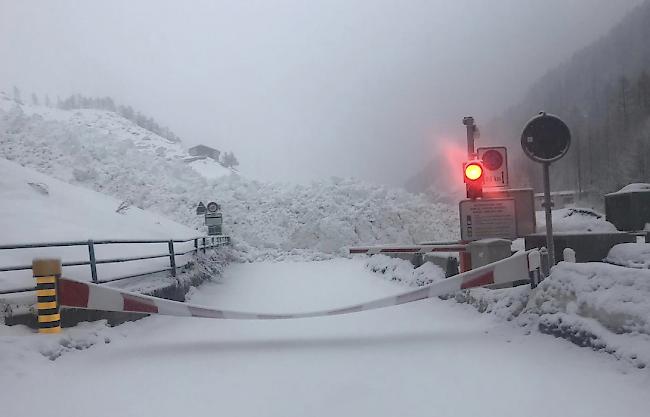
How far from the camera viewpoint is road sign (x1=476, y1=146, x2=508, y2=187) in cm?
893

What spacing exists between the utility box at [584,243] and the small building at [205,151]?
177 ft

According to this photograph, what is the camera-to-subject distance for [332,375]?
4.42 metres

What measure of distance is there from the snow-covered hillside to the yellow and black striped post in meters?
19.7

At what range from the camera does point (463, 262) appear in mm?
8445

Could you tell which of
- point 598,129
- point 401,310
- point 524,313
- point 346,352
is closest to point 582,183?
point 598,129

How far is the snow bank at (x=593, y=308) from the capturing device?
3.94 m

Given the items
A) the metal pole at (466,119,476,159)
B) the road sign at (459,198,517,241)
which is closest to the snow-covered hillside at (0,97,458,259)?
the road sign at (459,198,517,241)

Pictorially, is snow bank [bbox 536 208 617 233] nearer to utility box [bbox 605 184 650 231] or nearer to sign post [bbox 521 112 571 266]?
utility box [bbox 605 184 650 231]

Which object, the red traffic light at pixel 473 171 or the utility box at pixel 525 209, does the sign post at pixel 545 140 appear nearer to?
the red traffic light at pixel 473 171

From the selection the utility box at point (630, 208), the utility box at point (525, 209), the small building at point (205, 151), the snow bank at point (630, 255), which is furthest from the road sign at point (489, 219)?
the small building at point (205, 151)

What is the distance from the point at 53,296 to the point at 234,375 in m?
2.57

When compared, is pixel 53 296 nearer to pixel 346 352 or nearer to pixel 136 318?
pixel 136 318

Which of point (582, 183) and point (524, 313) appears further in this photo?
point (582, 183)

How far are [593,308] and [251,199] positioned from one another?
2937 centimetres
